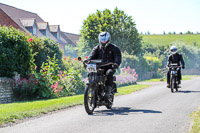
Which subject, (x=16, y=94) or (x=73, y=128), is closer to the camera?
(x=73, y=128)

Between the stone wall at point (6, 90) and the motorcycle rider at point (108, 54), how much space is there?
560cm

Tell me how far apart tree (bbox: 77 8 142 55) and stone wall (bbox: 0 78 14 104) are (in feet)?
114

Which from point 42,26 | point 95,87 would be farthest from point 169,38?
point 95,87

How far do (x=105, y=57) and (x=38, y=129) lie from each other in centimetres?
361

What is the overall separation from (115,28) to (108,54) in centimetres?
3936

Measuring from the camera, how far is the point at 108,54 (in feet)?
31.8


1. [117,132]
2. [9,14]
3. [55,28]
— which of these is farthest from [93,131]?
[55,28]

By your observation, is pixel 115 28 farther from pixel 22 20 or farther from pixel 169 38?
pixel 169 38

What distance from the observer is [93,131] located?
21.2 ft

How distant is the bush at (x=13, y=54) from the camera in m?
15.0

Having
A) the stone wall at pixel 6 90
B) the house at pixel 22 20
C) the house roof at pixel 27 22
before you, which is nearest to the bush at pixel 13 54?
the stone wall at pixel 6 90

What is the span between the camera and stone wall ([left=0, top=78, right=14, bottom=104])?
44.8 ft

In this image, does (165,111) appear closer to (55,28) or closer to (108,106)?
(108,106)

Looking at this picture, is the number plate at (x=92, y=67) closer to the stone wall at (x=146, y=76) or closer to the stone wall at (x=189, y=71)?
the stone wall at (x=146, y=76)
